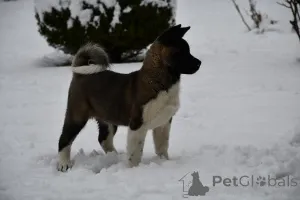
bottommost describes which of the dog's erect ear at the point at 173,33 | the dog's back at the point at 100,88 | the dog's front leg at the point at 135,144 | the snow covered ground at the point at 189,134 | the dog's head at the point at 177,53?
the snow covered ground at the point at 189,134

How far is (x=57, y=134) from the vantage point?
19.7ft

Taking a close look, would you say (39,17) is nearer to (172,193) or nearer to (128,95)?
(128,95)

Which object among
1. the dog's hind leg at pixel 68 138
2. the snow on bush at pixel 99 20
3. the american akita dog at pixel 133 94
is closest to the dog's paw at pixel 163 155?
the american akita dog at pixel 133 94

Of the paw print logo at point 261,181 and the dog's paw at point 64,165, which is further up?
the paw print logo at point 261,181

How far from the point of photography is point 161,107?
4.16m

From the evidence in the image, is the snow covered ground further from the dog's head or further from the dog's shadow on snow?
the dog's head

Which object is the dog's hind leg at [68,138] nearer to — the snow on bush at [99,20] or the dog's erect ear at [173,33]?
the dog's erect ear at [173,33]

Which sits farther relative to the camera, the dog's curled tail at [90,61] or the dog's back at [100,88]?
the dog's curled tail at [90,61]

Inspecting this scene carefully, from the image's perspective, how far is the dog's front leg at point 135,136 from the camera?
4.21 m

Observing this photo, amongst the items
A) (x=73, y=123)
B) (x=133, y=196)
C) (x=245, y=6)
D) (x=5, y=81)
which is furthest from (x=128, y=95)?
(x=245, y=6)

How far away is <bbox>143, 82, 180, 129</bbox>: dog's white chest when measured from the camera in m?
4.15

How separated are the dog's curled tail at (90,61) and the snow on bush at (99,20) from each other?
17.0ft

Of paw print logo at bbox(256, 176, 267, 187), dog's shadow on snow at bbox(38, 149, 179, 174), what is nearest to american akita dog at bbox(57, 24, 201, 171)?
dog's shadow on snow at bbox(38, 149, 179, 174)

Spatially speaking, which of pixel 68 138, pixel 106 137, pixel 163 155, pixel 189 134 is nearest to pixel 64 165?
pixel 68 138
